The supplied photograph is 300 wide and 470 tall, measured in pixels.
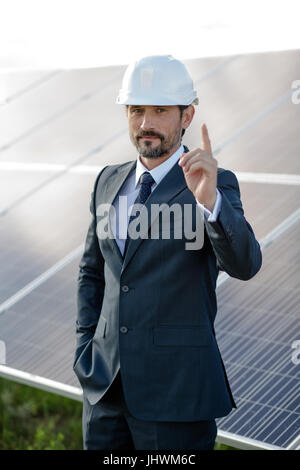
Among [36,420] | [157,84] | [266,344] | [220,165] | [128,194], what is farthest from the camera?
[36,420]

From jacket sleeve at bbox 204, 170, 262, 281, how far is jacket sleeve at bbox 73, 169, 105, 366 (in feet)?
2.56

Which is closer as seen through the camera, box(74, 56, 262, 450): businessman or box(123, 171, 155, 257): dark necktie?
box(74, 56, 262, 450): businessman

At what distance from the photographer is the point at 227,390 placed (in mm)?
2844

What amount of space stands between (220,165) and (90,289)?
2.33 meters

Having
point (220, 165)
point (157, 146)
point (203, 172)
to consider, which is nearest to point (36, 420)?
point (220, 165)

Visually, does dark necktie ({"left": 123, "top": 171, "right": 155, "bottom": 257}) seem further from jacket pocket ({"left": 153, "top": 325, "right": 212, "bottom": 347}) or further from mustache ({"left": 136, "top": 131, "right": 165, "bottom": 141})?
jacket pocket ({"left": 153, "top": 325, "right": 212, "bottom": 347})

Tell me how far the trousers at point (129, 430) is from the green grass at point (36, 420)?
3.46m

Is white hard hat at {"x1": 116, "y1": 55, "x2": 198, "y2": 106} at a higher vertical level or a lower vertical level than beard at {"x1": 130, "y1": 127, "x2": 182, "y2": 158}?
higher

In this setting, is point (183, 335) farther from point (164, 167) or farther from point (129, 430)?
point (164, 167)

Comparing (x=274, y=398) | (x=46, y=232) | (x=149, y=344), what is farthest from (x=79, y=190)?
(x=149, y=344)

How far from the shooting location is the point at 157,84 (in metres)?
2.74

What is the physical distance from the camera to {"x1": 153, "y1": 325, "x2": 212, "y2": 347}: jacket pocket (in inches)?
109

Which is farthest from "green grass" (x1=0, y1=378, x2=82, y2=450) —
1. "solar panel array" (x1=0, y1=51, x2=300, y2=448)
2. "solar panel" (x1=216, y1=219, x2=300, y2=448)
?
"solar panel" (x1=216, y1=219, x2=300, y2=448)

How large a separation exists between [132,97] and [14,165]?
13.6 feet
